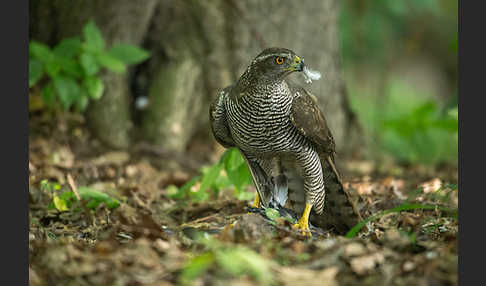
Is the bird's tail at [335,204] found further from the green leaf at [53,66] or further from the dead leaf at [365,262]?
the green leaf at [53,66]

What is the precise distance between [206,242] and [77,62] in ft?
13.3

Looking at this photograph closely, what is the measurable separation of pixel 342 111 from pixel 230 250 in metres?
5.94

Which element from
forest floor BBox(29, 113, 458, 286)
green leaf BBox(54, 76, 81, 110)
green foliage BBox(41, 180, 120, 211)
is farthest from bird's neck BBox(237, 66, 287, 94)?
green leaf BBox(54, 76, 81, 110)

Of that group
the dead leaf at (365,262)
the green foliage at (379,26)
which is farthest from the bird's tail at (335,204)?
the green foliage at (379,26)

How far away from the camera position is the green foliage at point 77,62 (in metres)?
6.11

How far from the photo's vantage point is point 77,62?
6.36 m

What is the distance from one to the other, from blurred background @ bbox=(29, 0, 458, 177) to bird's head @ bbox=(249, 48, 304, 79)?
2.33m

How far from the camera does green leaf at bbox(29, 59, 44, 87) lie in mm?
5961

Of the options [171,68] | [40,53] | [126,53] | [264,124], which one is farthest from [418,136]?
[40,53]

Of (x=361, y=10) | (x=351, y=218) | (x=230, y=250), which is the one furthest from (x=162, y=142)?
(x=361, y=10)

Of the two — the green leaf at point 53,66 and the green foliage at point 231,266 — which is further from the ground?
the green leaf at point 53,66

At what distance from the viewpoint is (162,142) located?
7.48m

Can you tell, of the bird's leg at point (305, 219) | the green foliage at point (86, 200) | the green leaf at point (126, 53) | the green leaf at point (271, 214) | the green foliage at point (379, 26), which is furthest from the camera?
the green foliage at point (379, 26)

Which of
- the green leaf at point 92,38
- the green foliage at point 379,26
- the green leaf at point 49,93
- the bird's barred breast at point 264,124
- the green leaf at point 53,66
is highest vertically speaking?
the green foliage at point 379,26
